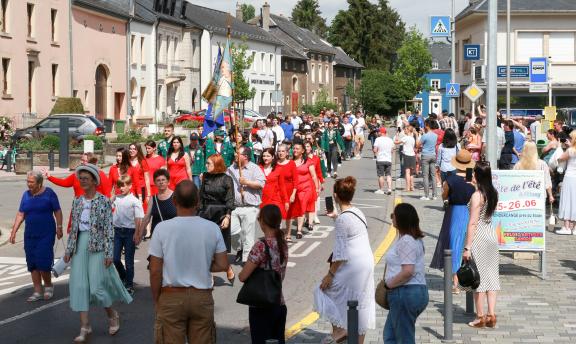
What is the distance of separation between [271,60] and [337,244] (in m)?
81.8

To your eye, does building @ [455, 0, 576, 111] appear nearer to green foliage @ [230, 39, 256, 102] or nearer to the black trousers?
green foliage @ [230, 39, 256, 102]

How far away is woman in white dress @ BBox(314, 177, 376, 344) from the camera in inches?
327

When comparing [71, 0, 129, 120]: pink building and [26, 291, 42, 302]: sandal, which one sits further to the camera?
[71, 0, 129, 120]: pink building

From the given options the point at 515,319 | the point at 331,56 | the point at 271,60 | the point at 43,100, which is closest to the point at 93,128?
the point at 43,100

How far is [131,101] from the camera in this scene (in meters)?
60.4

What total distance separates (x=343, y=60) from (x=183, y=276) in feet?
343

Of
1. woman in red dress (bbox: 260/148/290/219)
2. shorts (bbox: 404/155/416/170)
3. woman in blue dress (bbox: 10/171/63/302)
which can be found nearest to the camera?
woman in blue dress (bbox: 10/171/63/302)

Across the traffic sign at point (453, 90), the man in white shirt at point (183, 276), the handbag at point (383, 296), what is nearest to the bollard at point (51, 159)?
the traffic sign at point (453, 90)

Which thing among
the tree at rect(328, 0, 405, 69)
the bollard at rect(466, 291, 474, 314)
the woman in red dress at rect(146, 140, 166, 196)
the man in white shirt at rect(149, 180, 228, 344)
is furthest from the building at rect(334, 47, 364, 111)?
the man in white shirt at rect(149, 180, 228, 344)

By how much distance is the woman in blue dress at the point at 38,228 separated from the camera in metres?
11.7

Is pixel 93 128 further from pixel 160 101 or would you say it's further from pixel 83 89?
pixel 160 101

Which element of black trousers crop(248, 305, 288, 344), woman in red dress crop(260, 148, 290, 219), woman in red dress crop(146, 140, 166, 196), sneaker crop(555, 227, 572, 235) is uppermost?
woman in red dress crop(146, 140, 166, 196)

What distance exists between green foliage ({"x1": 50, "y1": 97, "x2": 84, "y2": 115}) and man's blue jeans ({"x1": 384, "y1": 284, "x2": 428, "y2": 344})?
4093 centimetres

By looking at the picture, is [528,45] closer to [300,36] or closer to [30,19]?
[30,19]
